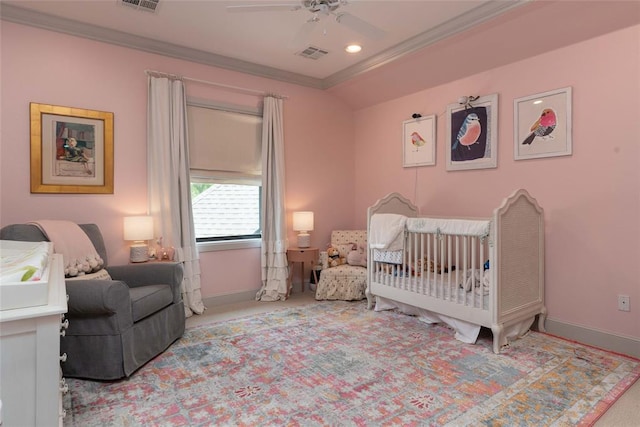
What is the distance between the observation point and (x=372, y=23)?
317 centimetres

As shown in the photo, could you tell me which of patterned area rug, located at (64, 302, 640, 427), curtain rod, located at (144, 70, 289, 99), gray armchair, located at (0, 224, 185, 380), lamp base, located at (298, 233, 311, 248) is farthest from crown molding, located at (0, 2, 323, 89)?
patterned area rug, located at (64, 302, 640, 427)

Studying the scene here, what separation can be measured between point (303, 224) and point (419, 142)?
61.6 inches

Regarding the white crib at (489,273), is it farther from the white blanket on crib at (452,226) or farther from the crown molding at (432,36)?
the crown molding at (432,36)

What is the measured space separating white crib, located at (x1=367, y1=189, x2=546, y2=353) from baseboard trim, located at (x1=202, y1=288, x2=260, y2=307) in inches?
62.4

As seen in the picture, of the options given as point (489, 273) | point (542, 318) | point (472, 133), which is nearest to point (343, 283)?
point (489, 273)

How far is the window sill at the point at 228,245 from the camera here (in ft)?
12.9

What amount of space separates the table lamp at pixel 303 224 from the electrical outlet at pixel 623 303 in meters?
2.81

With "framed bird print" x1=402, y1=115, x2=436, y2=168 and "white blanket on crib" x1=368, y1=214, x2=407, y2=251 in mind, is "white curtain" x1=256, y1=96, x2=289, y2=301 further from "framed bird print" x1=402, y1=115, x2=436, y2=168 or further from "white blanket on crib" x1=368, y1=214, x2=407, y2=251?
"framed bird print" x1=402, y1=115, x2=436, y2=168

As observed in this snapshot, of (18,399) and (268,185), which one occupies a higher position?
(268,185)

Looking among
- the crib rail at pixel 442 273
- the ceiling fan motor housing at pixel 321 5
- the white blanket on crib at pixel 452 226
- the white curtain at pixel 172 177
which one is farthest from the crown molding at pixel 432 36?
the white curtain at pixel 172 177

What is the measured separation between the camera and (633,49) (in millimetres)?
2641

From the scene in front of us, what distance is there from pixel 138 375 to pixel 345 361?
4.29ft

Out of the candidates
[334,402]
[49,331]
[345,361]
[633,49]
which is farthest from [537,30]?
[49,331]

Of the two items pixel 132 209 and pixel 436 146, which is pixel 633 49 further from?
pixel 132 209
